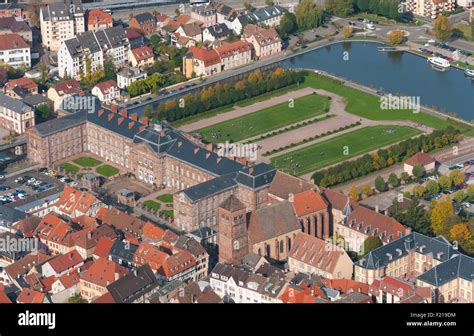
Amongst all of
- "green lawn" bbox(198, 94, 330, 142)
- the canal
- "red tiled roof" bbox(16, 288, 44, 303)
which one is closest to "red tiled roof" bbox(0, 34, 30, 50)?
"green lawn" bbox(198, 94, 330, 142)

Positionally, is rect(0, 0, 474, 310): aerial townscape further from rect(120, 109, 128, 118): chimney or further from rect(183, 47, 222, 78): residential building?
rect(120, 109, 128, 118): chimney

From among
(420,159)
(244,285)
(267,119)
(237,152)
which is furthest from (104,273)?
(267,119)

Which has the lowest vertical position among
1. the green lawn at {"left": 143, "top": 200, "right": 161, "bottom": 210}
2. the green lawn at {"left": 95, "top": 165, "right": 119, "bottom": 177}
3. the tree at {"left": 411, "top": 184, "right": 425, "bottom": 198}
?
the green lawn at {"left": 95, "top": 165, "right": 119, "bottom": 177}

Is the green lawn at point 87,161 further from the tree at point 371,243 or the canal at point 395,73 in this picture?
the canal at point 395,73

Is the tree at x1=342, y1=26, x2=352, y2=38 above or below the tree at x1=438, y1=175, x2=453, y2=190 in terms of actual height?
above

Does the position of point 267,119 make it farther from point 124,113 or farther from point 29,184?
point 29,184

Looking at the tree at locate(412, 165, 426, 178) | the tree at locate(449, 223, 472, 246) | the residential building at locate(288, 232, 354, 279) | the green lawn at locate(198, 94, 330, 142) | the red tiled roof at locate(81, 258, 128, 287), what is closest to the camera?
the red tiled roof at locate(81, 258, 128, 287)
